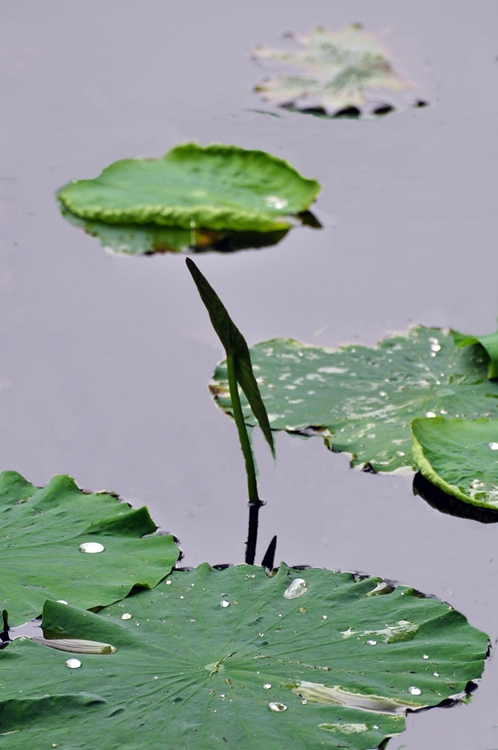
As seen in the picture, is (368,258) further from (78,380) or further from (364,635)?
(364,635)

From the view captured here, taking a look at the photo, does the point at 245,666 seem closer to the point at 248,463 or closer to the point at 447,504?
the point at 248,463

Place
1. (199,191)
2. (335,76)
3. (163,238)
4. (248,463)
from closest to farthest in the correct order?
(248,463) < (163,238) < (199,191) < (335,76)

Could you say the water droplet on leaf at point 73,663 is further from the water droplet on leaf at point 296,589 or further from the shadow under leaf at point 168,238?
the shadow under leaf at point 168,238

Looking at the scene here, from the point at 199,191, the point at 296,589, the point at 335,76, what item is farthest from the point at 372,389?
the point at 335,76

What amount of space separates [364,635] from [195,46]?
3.28 m

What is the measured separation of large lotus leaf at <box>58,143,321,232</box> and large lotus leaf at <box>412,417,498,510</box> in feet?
4.00

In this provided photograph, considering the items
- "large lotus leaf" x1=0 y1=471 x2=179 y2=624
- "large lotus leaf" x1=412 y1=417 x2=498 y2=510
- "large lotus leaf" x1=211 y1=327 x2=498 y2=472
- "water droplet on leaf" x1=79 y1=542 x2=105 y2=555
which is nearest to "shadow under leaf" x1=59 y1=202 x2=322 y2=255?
"large lotus leaf" x1=211 y1=327 x2=498 y2=472

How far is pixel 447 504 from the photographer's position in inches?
71.6

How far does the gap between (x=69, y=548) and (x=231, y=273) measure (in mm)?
1285

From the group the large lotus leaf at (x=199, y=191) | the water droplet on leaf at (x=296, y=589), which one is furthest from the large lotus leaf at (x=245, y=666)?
the large lotus leaf at (x=199, y=191)

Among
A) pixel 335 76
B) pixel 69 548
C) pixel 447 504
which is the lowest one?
pixel 447 504

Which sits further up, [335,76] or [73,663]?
[335,76]

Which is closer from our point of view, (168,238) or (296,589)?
(296,589)

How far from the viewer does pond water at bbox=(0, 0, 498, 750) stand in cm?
175
